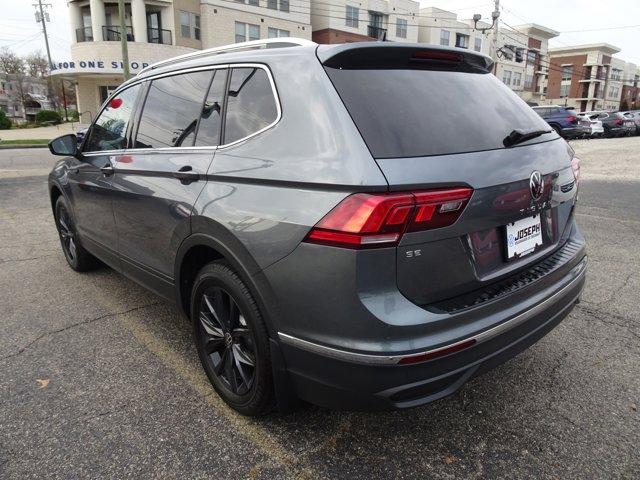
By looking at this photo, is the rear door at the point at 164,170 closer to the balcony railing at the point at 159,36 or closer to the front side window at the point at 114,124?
the front side window at the point at 114,124

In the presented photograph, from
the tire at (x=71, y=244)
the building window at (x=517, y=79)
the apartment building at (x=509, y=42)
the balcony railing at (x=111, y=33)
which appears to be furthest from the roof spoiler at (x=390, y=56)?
the building window at (x=517, y=79)

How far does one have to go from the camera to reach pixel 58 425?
8.29 ft

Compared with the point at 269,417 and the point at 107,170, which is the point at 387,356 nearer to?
the point at 269,417

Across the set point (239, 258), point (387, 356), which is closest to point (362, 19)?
point (239, 258)

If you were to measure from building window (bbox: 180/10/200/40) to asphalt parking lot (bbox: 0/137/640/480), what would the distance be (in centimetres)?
3618

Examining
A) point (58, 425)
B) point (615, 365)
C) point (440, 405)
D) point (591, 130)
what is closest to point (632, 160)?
point (591, 130)

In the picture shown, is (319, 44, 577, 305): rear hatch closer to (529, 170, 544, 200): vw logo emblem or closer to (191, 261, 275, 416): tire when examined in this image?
(529, 170, 544, 200): vw logo emblem

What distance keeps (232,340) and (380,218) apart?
1.16 metres

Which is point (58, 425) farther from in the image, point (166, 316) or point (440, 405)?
point (440, 405)

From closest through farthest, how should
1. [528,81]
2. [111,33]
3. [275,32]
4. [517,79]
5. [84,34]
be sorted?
→ 1. [111,33]
2. [84,34]
3. [275,32]
4. [517,79]
5. [528,81]

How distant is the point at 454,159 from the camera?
2.04 metres

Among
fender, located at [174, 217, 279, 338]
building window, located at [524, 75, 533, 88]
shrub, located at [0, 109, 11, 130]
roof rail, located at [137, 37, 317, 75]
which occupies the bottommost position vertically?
shrub, located at [0, 109, 11, 130]

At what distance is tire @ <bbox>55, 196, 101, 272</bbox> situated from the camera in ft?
15.4

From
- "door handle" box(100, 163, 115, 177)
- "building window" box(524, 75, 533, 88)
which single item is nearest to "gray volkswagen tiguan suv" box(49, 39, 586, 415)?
"door handle" box(100, 163, 115, 177)
